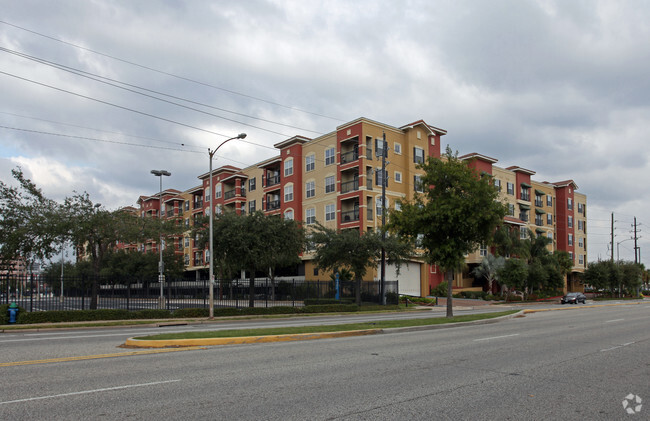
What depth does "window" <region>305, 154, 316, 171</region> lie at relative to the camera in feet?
180

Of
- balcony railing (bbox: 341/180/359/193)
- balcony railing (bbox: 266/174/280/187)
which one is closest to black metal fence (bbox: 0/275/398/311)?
balcony railing (bbox: 341/180/359/193)

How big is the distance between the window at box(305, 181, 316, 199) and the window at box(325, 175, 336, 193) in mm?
2071

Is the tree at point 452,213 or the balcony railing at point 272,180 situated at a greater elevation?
the balcony railing at point 272,180

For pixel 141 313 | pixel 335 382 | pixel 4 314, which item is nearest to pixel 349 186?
pixel 141 313

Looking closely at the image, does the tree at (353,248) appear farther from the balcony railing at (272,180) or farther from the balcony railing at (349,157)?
the balcony railing at (272,180)

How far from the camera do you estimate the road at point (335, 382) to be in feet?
21.6

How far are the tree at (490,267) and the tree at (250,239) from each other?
3087cm

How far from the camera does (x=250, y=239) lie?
3119 cm

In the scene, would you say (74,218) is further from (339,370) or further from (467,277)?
(467,277)

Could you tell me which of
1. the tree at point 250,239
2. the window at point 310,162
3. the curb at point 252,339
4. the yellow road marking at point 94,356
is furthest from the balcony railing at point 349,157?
the yellow road marking at point 94,356

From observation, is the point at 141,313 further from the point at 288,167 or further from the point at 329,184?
the point at 288,167

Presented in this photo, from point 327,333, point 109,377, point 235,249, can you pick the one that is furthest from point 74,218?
point 109,377

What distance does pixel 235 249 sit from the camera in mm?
30984

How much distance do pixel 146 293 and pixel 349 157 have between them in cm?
2604
